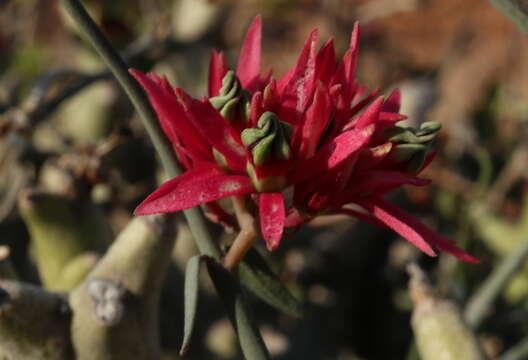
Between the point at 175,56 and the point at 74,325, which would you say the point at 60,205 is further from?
the point at 175,56

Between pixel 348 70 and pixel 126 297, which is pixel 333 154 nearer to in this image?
pixel 348 70

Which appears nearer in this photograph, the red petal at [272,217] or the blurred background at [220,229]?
the red petal at [272,217]

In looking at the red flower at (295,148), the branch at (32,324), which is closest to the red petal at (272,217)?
the red flower at (295,148)

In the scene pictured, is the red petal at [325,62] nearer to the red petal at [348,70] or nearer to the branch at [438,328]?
the red petal at [348,70]

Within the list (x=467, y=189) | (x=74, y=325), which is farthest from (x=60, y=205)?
(x=467, y=189)

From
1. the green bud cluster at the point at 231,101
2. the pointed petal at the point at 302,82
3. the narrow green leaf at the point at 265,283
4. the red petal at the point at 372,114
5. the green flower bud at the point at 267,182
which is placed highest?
the green bud cluster at the point at 231,101

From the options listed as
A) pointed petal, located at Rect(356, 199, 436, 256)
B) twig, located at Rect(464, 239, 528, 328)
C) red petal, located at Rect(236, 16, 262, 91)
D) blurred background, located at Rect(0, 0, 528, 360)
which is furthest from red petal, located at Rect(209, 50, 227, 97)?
twig, located at Rect(464, 239, 528, 328)

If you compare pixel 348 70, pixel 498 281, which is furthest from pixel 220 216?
pixel 498 281
